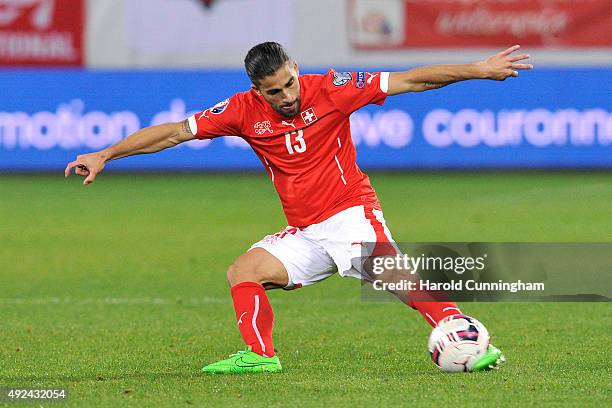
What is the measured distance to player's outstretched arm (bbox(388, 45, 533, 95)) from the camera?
7086 mm

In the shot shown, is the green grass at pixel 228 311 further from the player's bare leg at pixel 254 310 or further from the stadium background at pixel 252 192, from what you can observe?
the player's bare leg at pixel 254 310

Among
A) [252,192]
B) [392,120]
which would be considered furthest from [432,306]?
[392,120]

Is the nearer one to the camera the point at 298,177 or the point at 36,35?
the point at 298,177

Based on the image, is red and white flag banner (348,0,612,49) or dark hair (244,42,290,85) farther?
red and white flag banner (348,0,612,49)

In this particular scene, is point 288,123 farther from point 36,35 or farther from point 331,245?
point 36,35

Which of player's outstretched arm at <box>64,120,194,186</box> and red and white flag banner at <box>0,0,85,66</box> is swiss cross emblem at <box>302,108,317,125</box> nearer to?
player's outstretched arm at <box>64,120,194,186</box>

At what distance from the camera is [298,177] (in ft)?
25.1

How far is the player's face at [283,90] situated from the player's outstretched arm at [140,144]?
544mm

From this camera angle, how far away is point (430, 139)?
20156 millimetres

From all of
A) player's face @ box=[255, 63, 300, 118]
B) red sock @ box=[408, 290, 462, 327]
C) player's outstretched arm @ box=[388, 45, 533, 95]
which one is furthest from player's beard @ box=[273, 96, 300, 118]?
red sock @ box=[408, 290, 462, 327]

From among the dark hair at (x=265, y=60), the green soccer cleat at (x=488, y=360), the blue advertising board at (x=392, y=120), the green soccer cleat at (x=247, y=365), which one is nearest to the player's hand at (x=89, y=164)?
the dark hair at (x=265, y=60)

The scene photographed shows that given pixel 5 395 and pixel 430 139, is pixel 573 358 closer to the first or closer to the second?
pixel 5 395

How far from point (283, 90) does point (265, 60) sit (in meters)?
0.20

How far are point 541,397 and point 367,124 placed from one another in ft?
44.5
